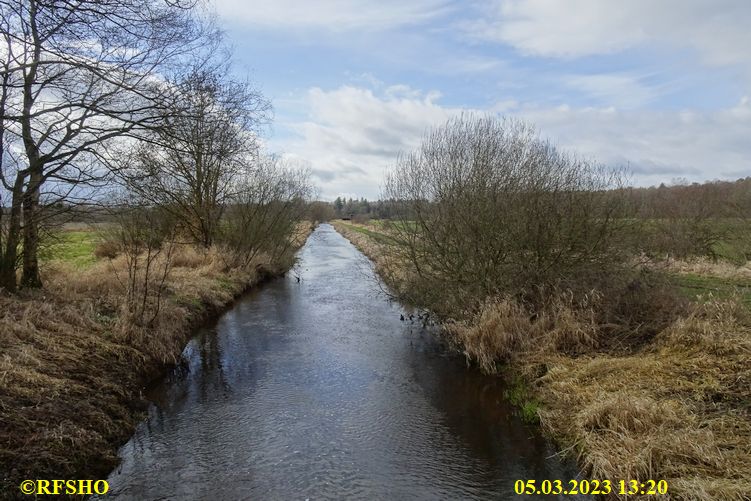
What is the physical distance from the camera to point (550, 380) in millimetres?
8156

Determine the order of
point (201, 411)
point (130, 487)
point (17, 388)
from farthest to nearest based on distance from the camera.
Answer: point (201, 411), point (17, 388), point (130, 487)

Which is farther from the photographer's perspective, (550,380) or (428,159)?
(428,159)

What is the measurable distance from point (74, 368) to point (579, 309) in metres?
9.37

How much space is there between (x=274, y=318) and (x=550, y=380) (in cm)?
878

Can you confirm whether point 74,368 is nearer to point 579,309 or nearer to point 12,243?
point 12,243

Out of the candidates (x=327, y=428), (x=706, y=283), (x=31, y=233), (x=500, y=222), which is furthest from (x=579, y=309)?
(x=31, y=233)

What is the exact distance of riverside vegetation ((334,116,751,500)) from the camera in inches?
219

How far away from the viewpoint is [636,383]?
7.03 metres

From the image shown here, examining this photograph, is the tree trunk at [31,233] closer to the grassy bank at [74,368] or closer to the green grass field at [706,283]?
the grassy bank at [74,368]

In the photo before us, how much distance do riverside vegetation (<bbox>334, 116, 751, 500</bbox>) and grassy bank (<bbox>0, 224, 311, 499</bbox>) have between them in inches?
244

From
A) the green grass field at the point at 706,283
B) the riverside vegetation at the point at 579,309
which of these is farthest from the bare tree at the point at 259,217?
the green grass field at the point at 706,283

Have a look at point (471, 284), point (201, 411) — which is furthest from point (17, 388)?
point (471, 284)

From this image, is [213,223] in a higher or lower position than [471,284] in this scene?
higher

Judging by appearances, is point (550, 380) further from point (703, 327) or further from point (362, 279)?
point (362, 279)
